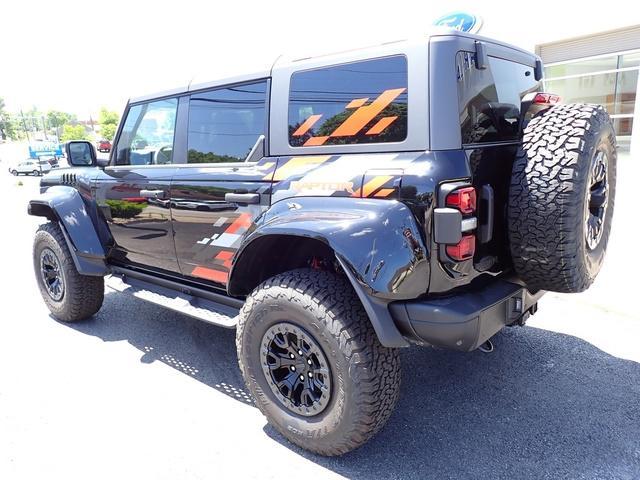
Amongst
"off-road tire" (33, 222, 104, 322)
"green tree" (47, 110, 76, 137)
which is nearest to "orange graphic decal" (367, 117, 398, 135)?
"off-road tire" (33, 222, 104, 322)

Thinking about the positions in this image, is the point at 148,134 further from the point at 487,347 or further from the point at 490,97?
the point at 487,347

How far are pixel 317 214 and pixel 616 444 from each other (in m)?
1.98

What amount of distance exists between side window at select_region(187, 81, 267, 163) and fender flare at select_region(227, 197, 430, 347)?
3.02 feet

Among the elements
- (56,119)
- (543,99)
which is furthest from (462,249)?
(56,119)

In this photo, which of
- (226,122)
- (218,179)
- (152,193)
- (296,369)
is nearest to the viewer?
(296,369)

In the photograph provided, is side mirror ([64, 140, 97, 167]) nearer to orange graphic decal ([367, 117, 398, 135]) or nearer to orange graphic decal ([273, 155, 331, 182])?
orange graphic decal ([273, 155, 331, 182])

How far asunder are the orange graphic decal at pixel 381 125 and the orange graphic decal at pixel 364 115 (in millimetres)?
44

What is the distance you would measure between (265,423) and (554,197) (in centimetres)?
200

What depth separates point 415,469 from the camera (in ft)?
8.05

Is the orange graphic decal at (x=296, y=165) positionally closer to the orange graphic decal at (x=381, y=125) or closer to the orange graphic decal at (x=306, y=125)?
the orange graphic decal at (x=306, y=125)

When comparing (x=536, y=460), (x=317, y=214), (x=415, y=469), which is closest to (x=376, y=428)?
(x=415, y=469)

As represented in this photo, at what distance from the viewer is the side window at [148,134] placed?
11.6 feet

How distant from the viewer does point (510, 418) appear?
2846 millimetres

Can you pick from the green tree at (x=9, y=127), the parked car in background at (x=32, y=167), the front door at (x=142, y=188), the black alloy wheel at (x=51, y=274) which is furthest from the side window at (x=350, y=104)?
the green tree at (x=9, y=127)
